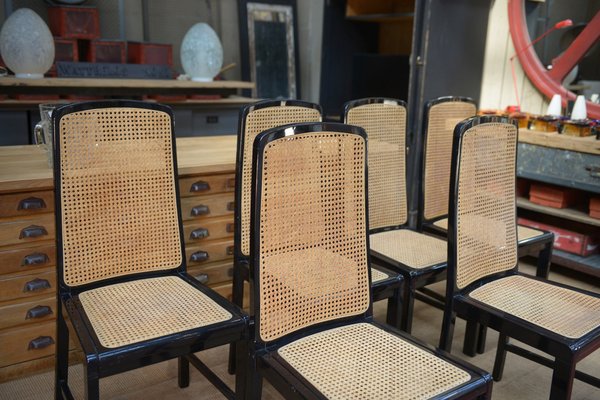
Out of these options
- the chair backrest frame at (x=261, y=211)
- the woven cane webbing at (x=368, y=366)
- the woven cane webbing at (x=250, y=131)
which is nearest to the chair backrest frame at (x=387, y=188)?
the woven cane webbing at (x=250, y=131)

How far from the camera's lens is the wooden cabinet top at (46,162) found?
1.75 meters

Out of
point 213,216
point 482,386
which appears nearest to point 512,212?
point 482,386

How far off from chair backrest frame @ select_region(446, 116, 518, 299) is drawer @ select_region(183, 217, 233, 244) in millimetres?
990

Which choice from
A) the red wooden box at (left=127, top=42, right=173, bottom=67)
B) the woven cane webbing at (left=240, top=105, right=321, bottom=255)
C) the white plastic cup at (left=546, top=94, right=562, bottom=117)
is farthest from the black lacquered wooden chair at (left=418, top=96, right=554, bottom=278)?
the red wooden box at (left=127, top=42, right=173, bottom=67)

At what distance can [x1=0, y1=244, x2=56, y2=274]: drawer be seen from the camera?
179cm

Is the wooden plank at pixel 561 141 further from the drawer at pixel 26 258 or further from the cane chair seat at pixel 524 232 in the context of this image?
the drawer at pixel 26 258

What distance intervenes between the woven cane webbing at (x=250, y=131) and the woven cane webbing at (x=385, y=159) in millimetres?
315

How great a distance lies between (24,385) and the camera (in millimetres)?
1916

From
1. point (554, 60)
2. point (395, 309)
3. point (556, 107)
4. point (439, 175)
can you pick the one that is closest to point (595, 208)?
point (556, 107)

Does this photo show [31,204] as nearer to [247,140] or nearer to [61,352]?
[61,352]

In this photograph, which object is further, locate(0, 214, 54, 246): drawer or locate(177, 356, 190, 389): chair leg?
locate(177, 356, 190, 389): chair leg

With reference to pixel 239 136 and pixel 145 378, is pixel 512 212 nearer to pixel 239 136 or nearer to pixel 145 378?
pixel 239 136

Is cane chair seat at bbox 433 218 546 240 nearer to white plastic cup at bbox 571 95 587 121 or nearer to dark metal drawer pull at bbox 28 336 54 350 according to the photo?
white plastic cup at bbox 571 95 587 121

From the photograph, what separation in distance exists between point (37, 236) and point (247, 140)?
784 mm
